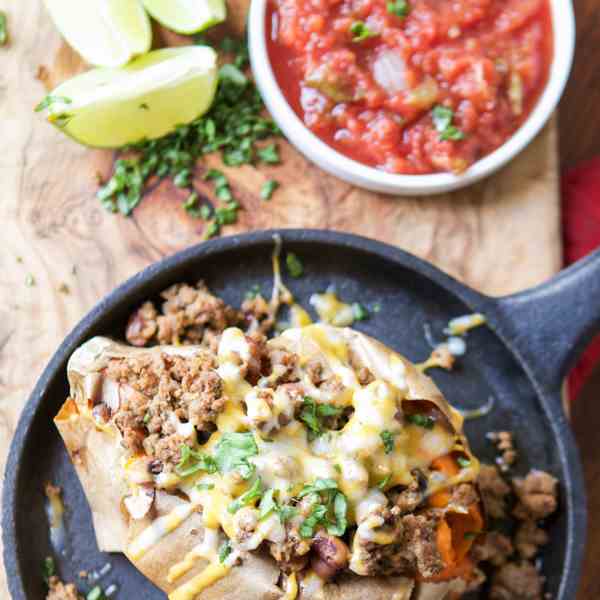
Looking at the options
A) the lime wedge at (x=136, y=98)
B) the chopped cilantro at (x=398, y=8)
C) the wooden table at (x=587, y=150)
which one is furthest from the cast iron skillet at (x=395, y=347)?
the wooden table at (x=587, y=150)

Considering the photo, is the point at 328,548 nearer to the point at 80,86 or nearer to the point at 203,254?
the point at 203,254

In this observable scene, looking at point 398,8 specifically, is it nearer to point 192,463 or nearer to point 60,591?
point 192,463

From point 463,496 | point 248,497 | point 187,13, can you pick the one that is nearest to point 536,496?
point 463,496

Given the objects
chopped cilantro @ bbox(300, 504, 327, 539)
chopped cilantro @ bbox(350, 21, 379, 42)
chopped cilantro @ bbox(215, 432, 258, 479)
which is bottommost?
chopped cilantro @ bbox(300, 504, 327, 539)

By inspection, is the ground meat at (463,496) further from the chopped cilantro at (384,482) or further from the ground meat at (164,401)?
the ground meat at (164,401)

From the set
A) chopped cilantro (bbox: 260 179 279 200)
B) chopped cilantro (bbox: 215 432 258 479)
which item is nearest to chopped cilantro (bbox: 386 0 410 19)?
chopped cilantro (bbox: 260 179 279 200)

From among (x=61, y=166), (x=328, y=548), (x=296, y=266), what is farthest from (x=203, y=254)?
(x=328, y=548)

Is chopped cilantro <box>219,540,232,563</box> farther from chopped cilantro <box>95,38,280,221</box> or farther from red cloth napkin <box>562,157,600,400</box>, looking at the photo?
red cloth napkin <box>562,157,600,400</box>
